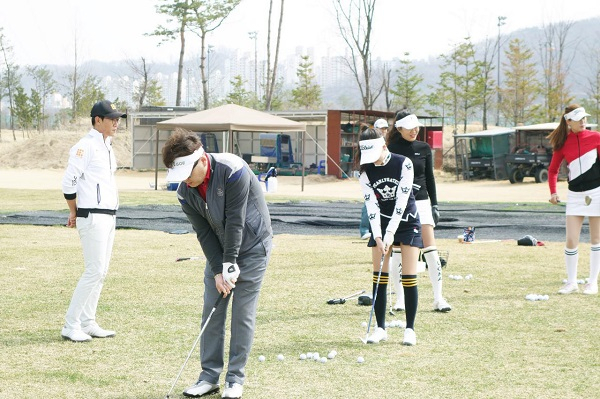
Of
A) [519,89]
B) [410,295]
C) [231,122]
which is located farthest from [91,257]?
[519,89]

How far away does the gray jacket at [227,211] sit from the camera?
505 centimetres

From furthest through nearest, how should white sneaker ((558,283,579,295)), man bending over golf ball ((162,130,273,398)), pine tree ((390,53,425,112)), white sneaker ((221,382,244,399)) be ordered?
pine tree ((390,53,425,112))
white sneaker ((558,283,579,295))
white sneaker ((221,382,244,399))
man bending over golf ball ((162,130,273,398))

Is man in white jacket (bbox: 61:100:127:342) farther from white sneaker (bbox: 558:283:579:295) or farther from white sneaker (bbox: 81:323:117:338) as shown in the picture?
white sneaker (bbox: 558:283:579:295)

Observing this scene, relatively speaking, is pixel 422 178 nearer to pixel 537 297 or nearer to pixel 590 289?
pixel 537 297

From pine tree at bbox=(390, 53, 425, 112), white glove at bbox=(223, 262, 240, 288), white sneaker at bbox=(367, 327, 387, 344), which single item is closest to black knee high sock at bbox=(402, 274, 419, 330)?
white sneaker at bbox=(367, 327, 387, 344)

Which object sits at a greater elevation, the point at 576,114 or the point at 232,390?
the point at 576,114

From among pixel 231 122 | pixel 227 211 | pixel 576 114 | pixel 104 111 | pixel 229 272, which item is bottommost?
pixel 229 272

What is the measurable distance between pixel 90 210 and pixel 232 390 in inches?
93.8

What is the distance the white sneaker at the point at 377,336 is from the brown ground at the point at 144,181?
830 inches

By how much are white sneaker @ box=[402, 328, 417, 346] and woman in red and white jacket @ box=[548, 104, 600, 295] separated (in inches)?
127

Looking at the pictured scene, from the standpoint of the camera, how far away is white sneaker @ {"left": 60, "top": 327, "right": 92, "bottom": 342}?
6930 millimetres

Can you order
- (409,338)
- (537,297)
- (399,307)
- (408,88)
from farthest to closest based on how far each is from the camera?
(408,88) < (537,297) < (399,307) < (409,338)

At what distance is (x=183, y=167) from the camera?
486 centimetres

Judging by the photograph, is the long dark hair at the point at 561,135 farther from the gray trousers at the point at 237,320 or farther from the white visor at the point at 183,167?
the white visor at the point at 183,167
